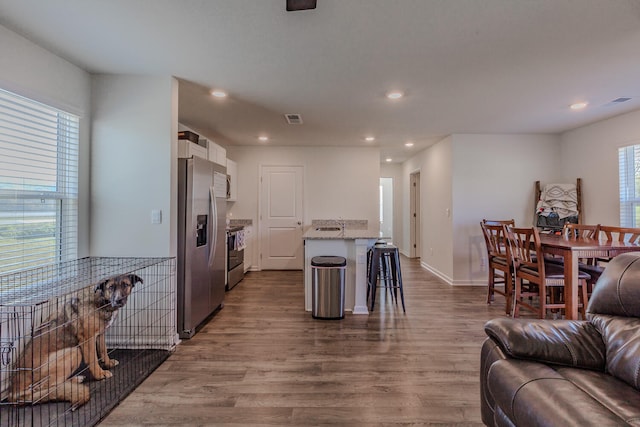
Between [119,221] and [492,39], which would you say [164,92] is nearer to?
[119,221]

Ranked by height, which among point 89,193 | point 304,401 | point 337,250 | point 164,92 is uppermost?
point 164,92

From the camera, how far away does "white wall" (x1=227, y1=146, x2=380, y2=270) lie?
5.86 meters

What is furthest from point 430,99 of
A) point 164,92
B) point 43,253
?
point 43,253

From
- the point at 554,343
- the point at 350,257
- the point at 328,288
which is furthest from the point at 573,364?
the point at 350,257

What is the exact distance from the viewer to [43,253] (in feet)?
7.77

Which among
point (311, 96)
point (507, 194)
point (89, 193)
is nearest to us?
point (89, 193)

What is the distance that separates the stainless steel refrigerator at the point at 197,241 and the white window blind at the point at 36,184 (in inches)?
33.8

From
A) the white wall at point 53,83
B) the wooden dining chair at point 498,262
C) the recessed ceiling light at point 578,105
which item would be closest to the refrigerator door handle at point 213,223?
the white wall at point 53,83

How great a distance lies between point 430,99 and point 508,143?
2353mm

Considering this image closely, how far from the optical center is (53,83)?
7.84ft

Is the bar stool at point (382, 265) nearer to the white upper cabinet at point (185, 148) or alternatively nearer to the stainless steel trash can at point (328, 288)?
the stainless steel trash can at point (328, 288)

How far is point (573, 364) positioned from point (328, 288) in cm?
223

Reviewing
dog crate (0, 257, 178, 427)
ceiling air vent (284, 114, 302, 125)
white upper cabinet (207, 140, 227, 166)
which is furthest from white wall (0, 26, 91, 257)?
ceiling air vent (284, 114, 302, 125)

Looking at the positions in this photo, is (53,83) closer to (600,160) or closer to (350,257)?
(350,257)
